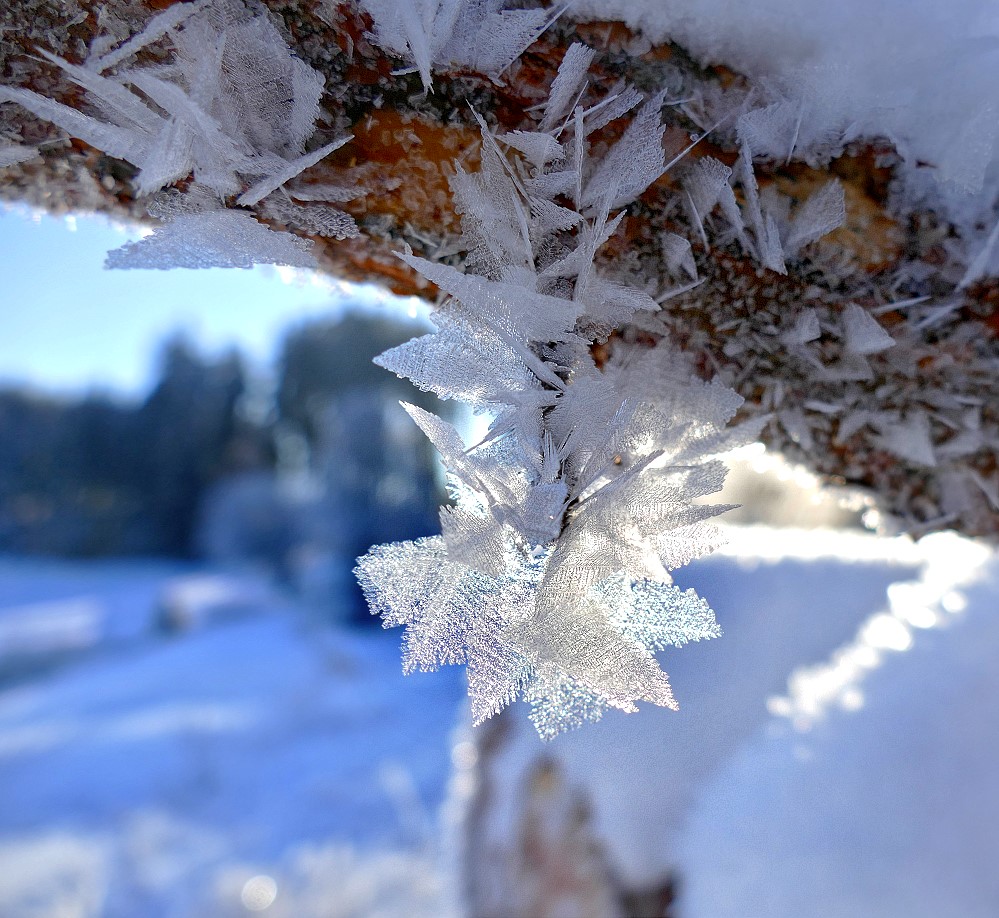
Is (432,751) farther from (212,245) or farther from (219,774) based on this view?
(212,245)

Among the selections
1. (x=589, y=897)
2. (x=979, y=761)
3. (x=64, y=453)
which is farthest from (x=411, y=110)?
(x=64, y=453)

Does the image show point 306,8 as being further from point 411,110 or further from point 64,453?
point 64,453

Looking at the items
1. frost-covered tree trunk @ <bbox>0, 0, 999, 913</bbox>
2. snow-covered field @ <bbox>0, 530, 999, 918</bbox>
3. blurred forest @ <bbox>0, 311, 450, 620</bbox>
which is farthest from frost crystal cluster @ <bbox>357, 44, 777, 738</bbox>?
blurred forest @ <bbox>0, 311, 450, 620</bbox>

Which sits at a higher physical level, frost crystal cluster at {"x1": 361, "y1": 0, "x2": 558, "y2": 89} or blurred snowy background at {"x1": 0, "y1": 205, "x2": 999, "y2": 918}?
frost crystal cluster at {"x1": 361, "y1": 0, "x2": 558, "y2": 89}

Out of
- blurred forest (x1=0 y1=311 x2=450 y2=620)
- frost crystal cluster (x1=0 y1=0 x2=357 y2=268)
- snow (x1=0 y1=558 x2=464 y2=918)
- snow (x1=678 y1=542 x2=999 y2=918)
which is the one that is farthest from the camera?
blurred forest (x1=0 y1=311 x2=450 y2=620)

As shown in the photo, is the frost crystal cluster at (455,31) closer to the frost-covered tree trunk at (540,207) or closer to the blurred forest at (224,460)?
the frost-covered tree trunk at (540,207)

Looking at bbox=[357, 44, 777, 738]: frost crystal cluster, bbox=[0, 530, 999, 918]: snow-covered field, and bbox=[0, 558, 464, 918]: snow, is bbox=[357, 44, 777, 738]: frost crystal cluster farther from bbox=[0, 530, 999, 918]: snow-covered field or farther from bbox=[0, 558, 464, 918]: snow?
bbox=[0, 558, 464, 918]: snow

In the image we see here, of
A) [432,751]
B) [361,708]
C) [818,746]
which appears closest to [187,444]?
[361,708]
